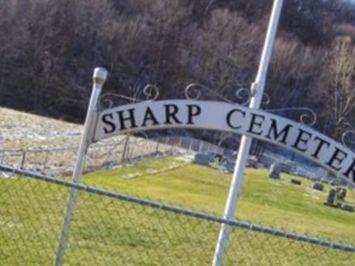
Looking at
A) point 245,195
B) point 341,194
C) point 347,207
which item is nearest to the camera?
point 245,195

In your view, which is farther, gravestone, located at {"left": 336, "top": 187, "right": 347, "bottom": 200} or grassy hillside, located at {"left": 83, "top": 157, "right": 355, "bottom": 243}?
gravestone, located at {"left": 336, "top": 187, "right": 347, "bottom": 200}

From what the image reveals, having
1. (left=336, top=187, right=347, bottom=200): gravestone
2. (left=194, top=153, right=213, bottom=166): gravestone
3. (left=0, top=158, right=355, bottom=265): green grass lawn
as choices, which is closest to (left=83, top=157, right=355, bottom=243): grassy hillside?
(left=0, top=158, right=355, bottom=265): green grass lawn

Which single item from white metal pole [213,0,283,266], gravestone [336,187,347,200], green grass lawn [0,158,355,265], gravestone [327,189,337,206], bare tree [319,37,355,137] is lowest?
bare tree [319,37,355,137]

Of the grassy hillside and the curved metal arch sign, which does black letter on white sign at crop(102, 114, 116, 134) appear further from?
the grassy hillside

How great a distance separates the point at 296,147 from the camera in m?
7.86

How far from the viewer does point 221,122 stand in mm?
7824

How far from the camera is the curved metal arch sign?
306 inches

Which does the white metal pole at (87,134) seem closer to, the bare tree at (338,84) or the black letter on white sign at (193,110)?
the black letter on white sign at (193,110)

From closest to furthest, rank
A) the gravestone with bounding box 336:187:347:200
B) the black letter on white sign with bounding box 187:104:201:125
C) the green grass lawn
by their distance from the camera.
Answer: the black letter on white sign with bounding box 187:104:201:125 < the green grass lawn < the gravestone with bounding box 336:187:347:200

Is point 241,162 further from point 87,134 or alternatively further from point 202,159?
point 202,159

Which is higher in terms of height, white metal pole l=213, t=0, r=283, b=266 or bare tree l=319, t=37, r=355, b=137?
white metal pole l=213, t=0, r=283, b=266

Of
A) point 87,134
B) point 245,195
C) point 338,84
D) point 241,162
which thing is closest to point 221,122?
point 241,162

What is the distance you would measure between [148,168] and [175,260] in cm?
2015

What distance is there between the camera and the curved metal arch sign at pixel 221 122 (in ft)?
25.5
